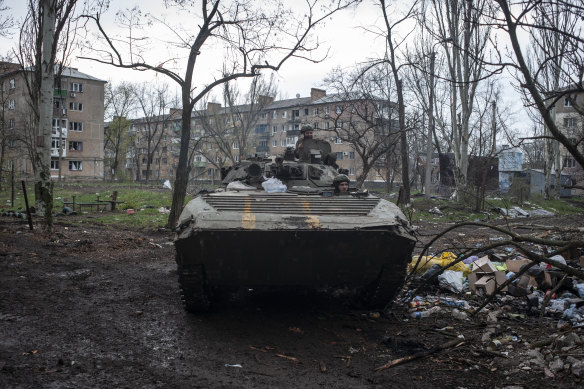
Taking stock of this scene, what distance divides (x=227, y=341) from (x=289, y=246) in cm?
100

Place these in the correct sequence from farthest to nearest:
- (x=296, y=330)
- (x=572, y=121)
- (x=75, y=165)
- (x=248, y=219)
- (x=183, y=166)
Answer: (x=75, y=165) < (x=572, y=121) < (x=183, y=166) < (x=296, y=330) < (x=248, y=219)

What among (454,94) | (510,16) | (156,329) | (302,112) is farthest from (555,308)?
(302,112)

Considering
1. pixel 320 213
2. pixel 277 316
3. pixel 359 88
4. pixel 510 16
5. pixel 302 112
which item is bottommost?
pixel 277 316

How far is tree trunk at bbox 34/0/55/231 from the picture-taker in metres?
10.2

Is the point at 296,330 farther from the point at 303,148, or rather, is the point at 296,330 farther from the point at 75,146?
the point at 75,146

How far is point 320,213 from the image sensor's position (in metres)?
4.96

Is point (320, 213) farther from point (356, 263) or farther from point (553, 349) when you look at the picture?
point (553, 349)

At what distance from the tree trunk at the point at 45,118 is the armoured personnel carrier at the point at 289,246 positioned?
6.12 meters

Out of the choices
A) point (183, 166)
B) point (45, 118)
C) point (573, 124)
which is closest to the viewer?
point (45, 118)

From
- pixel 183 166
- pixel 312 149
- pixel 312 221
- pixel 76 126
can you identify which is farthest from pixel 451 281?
pixel 76 126

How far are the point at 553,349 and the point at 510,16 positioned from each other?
252 centimetres

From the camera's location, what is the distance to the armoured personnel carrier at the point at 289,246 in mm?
4527

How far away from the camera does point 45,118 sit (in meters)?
10.5

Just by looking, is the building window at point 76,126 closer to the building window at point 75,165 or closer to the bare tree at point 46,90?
the building window at point 75,165
